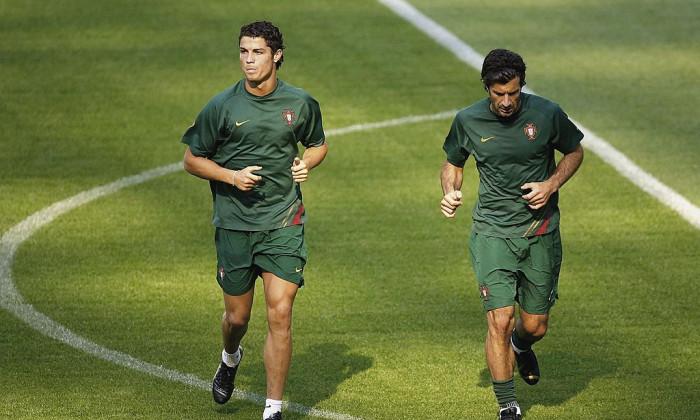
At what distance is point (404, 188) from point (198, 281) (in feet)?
9.95

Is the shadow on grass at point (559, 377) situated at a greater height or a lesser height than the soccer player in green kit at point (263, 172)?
lesser

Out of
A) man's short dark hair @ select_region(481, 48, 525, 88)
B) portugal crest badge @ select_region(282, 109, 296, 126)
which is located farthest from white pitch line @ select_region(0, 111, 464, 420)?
man's short dark hair @ select_region(481, 48, 525, 88)

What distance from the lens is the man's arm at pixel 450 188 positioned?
7.71 meters

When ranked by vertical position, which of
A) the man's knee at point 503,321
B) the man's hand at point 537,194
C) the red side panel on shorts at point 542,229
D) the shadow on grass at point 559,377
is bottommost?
the shadow on grass at point 559,377

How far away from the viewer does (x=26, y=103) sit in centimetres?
1541

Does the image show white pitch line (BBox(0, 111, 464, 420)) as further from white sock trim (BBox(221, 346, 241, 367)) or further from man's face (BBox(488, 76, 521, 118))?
man's face (BBox(488, 76, 521, 118))

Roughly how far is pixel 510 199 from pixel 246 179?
1576mm

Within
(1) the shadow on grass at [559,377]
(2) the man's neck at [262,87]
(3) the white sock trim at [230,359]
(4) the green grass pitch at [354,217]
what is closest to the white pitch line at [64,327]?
(4) the green grass pitch at [354,217]

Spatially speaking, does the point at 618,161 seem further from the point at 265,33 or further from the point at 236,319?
the point at 265,33

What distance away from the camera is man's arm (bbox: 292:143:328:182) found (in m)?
7.65

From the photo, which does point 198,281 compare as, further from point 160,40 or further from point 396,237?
point 160,40

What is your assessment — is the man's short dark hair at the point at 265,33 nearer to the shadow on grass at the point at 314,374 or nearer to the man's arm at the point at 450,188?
the man's arm at the point at 450,188

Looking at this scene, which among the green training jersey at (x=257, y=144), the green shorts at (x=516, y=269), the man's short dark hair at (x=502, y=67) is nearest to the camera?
the man's short dark hair at (x=502, y=67)

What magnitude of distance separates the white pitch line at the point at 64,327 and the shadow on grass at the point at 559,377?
1.16 meters
